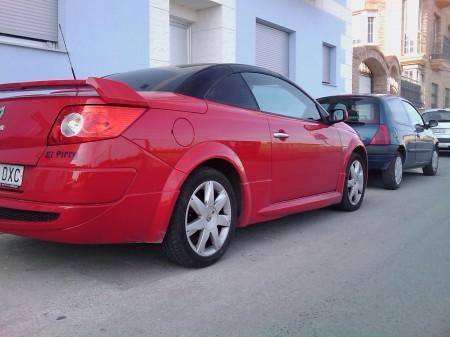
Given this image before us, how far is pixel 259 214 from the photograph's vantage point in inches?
165

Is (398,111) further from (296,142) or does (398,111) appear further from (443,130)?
(443,130)

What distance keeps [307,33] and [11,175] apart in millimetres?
11083

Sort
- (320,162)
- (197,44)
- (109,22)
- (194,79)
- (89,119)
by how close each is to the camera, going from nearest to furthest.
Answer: (89,119), (194,79), (320,162), (109,22), (197,44)

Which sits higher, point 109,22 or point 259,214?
point 109,22

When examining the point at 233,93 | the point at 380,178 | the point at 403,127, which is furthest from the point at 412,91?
the point at 233,93

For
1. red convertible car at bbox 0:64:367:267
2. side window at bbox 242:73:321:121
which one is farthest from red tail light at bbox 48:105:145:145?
side window at bbox 242:73:321:121

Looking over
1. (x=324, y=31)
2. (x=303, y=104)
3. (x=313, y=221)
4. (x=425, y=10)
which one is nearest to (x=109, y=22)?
(x=303, y=104)

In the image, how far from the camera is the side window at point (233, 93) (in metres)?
3.99

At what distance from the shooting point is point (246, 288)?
10.8 ft

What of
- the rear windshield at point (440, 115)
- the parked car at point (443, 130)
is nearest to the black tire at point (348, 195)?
the parked car at point (443, 130)

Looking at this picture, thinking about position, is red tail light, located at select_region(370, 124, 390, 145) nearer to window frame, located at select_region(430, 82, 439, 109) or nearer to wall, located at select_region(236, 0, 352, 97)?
wall, located at select_region(236, 0, 352, 97)

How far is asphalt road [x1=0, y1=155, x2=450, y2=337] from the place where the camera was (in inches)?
108

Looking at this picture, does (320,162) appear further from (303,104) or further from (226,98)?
(226,98)

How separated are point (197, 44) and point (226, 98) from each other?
6.44m
